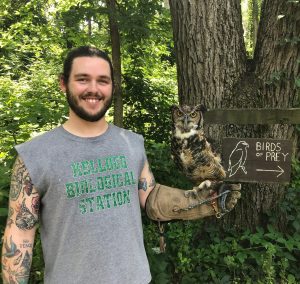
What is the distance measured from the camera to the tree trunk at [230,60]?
8.79 ft

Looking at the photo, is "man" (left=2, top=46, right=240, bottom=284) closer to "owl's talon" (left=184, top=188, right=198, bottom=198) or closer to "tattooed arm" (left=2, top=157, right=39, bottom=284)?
"tattooed arm" (left=2, top=157, right=39, bottom=284)

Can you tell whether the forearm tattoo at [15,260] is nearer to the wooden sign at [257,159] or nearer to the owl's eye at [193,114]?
the owl's eye at [193,114]

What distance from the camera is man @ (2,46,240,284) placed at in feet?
4.77

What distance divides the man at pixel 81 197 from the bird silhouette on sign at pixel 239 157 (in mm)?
654

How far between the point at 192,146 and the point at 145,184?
317 millimetres

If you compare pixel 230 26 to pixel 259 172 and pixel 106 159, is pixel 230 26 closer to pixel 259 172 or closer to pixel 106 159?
pixel 259 172

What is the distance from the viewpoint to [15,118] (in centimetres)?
364

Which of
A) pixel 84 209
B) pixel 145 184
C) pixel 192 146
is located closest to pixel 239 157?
pixel 192 146

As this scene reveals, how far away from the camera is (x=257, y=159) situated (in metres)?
2.01

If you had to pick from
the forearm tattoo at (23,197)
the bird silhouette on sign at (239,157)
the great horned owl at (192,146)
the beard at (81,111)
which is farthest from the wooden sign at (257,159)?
the forearm tattoo at (23,197)

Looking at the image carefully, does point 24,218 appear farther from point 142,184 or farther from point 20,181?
point 142,184

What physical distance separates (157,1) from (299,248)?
3.07 m

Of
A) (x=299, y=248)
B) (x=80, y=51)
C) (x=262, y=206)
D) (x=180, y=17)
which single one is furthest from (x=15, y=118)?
(x=299, y=248)

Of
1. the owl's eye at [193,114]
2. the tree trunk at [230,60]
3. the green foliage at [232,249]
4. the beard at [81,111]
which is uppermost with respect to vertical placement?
the tree trunk at [230,60]
